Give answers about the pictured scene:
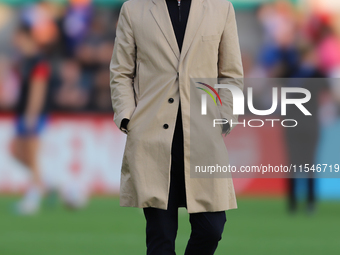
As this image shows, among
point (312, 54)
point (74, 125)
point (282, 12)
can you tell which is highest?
point (282, 12)

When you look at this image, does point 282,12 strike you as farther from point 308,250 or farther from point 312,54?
point 308,250

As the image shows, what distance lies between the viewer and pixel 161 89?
10.2ft

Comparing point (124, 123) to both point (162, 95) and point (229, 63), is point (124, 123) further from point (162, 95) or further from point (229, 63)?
point (229, 63)

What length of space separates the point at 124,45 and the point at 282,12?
4.80 metres

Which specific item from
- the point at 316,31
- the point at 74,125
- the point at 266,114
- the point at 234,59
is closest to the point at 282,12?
the point at 316,31

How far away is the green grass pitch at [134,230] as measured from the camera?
515 centimetres

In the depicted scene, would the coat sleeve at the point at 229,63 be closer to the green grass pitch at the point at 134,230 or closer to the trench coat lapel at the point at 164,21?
the trench coat lapel at the point at 164,21

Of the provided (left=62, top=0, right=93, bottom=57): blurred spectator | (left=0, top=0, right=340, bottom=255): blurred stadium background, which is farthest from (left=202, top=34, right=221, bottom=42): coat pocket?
(left=62, top=0, right=93, bottom=57): blurred spectator

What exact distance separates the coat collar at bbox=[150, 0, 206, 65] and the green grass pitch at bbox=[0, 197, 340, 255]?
90.2 inches

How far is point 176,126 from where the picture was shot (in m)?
3.12

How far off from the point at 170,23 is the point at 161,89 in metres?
0.33

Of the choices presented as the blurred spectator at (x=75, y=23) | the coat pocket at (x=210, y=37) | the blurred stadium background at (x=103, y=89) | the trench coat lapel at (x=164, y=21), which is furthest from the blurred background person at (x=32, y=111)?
the coat pocket at (x=210, y=37)

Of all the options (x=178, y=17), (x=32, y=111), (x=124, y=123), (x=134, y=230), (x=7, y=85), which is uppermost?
(x=178, y=17)

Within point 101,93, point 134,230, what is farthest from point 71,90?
point 134,230
